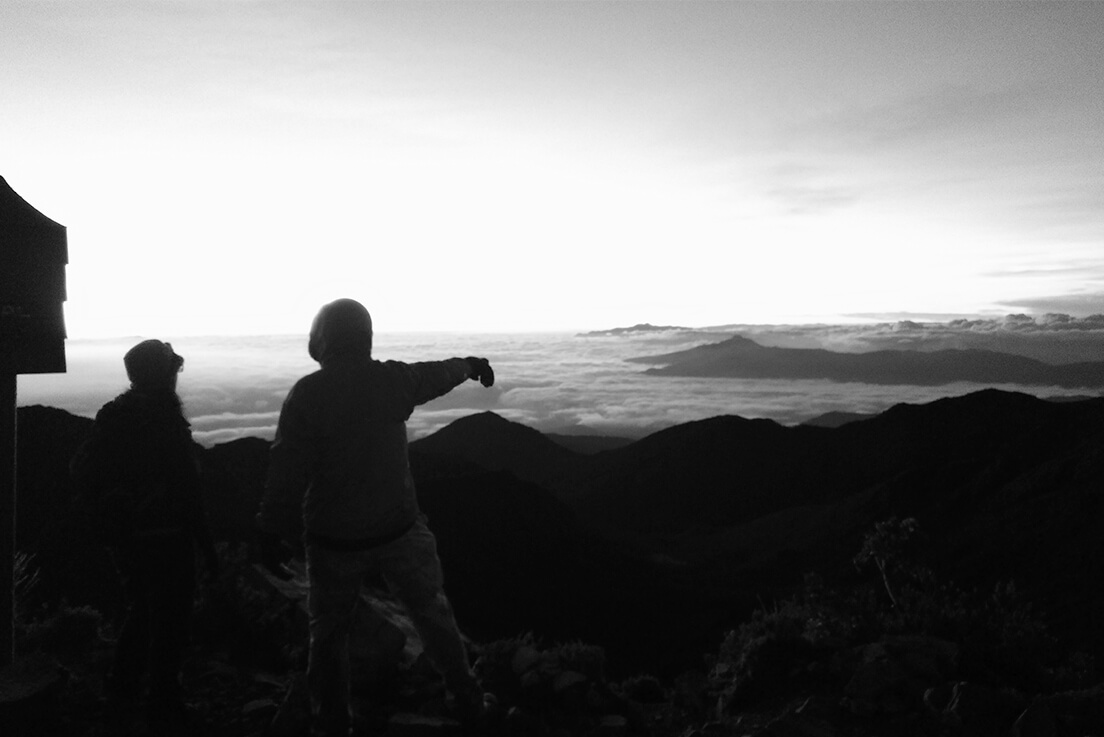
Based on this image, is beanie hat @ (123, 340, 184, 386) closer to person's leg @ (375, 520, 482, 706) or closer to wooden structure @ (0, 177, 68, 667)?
wooden structure @ (0, 177, 68, 667)

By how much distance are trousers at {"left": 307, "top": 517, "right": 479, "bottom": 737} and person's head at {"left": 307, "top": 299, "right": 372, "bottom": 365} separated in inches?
34.5

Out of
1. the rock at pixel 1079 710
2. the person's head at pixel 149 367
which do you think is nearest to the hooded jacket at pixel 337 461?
the person's head at pixel 149 367

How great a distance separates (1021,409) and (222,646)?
104 m

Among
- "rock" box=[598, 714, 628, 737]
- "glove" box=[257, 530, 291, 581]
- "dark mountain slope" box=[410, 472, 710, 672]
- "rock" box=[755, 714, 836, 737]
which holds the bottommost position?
"dark mountain slope" box=[410, 472, 710, 672]

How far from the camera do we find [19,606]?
5898 mm

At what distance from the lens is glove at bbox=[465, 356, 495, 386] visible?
4.12 m

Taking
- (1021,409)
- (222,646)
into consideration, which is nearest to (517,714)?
(222,646)

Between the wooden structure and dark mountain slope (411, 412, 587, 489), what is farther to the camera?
dark mountain slope (411, 412, 587, 489)

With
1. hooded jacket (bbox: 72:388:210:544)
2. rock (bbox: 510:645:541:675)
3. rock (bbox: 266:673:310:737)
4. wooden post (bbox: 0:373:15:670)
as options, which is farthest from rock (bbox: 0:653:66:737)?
rock (bbox: 510:645:541:675)

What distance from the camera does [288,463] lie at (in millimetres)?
3465

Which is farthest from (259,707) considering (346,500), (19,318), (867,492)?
(867,492)

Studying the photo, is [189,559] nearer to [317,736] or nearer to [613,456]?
[317,736]

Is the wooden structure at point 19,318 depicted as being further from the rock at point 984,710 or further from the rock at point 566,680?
the rock at point 984,710

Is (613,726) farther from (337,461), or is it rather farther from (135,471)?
(135,471)
